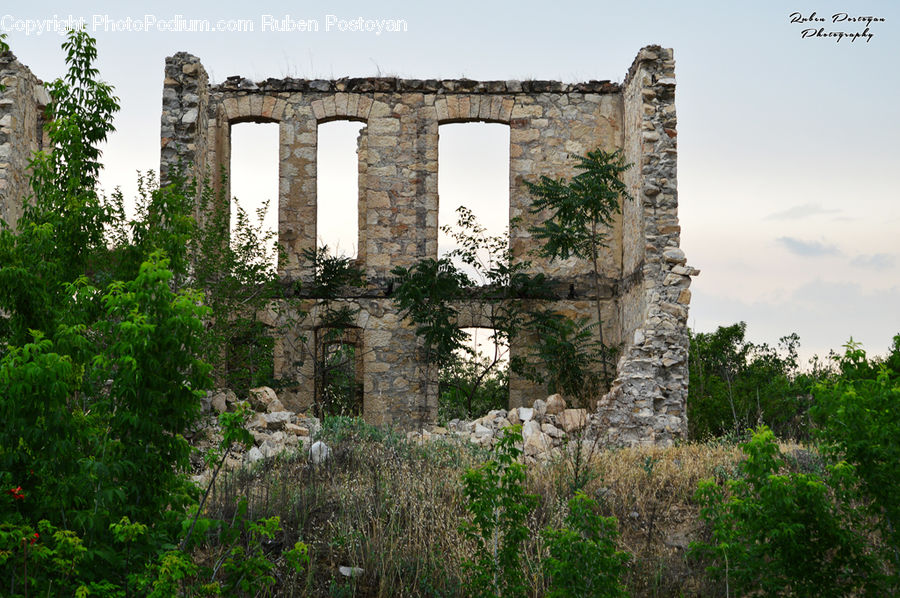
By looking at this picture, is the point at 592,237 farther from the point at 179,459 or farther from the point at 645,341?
the point at 179,459

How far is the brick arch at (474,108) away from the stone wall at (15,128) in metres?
5.78

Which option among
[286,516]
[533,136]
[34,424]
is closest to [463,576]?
[286,516]

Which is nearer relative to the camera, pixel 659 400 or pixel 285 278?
pixel 659 400

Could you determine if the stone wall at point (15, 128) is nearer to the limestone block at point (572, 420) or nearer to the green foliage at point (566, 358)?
the green foliage at point (566, 358)

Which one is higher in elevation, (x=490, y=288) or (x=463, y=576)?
(x=490, y=288)

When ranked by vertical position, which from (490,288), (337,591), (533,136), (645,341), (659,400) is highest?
(533,136)

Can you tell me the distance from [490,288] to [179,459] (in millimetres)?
8814

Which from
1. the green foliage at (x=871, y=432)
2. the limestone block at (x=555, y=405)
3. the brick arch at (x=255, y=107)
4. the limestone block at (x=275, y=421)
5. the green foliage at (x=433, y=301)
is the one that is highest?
the brick arch at (x=255, y=107)

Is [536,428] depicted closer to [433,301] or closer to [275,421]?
[433,301]

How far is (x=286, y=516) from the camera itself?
237 inches

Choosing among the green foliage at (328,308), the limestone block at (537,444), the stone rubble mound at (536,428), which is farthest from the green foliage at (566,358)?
the green foliage at (328,308)

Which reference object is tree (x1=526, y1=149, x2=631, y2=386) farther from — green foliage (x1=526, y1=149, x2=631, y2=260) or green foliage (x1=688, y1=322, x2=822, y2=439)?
green foliage (x1=688, y1=322, x2=822, y2=439)

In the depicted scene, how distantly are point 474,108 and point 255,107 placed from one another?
3.34 m

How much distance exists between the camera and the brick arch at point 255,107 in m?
13.1
